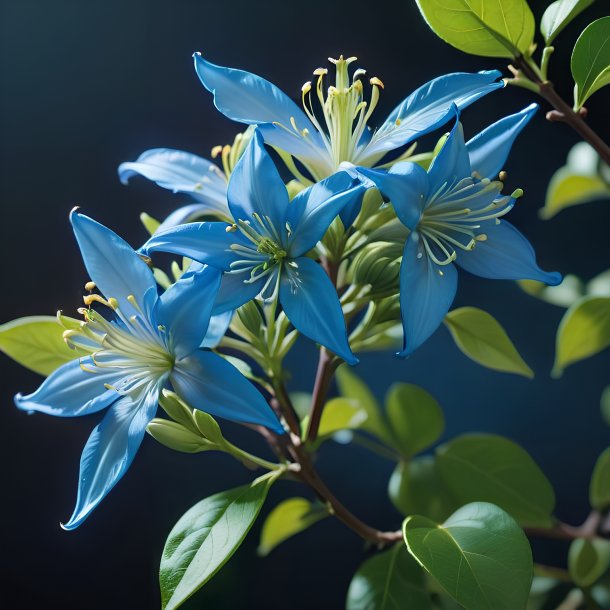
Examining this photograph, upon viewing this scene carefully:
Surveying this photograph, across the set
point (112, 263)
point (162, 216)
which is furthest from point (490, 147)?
point (162, 216)

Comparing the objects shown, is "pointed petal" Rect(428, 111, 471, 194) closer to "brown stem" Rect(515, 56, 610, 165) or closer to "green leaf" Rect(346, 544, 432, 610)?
"brown stem" Rect(515, 56, 610, 165)

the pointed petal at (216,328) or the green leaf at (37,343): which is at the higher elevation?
the green leaf at (37,343)

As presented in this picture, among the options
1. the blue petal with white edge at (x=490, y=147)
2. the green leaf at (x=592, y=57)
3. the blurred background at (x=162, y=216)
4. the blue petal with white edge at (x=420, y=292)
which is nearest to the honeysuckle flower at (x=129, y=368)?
the blue petal with white edge at (x=420, y=292)

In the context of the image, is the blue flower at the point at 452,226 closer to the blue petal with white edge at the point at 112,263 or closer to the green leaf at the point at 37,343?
the blue petal with white edge at the point at 112,263

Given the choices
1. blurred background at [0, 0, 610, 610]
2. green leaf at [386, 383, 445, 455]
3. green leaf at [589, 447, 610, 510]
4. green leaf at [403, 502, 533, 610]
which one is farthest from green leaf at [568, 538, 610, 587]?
blurred background at [0, 0, 610, 610]

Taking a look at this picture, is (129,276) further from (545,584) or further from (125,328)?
(545,584)

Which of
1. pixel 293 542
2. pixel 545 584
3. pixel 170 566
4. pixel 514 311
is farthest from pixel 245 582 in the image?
pixel 170 566
